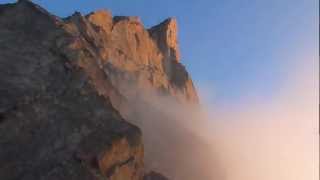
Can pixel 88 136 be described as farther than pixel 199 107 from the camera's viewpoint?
No

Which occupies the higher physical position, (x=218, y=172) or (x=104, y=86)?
(x=104, y=86)

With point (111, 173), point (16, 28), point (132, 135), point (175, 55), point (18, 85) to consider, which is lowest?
point (111, 173)

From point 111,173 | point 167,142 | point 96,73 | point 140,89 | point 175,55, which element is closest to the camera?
point 111,173

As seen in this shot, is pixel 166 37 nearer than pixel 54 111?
No

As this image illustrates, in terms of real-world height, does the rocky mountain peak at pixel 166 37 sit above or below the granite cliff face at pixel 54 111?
above

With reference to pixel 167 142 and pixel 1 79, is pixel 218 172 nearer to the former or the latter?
pixel 167 142

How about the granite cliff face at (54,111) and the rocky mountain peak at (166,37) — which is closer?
the granite cliff face at (54,111)

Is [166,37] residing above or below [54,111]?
above

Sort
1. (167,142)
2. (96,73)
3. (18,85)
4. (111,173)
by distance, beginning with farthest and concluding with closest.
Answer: (167,142), (96,73), (18,85), (111,173)

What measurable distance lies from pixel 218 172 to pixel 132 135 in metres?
50.7

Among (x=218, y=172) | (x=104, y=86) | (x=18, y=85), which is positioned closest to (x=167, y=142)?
(x=218, y=172)

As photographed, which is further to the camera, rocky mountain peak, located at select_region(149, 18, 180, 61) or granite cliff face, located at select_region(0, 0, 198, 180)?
rocky mountain peak, located at select_region(149, 18, 180, 61)

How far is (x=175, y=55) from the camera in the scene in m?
154

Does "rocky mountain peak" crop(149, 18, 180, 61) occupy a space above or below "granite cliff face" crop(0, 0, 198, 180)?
above
